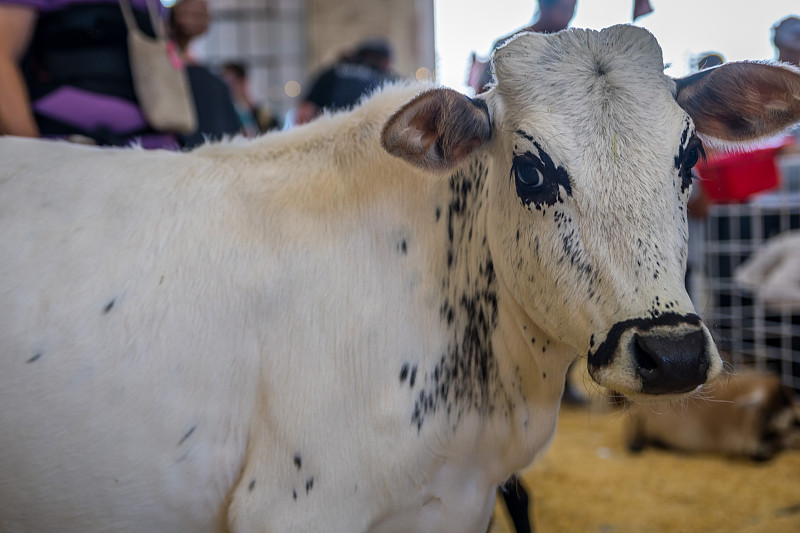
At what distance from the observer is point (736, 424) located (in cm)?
388

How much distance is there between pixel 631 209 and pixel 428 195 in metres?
0.56

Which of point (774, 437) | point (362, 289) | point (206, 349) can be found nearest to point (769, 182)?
point (774, 437)

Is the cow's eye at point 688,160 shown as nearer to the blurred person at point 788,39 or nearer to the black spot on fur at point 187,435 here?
the blurred person at point 788,39

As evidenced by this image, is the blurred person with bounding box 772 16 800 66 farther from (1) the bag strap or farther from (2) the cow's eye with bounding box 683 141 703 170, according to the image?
(1) the bag strap

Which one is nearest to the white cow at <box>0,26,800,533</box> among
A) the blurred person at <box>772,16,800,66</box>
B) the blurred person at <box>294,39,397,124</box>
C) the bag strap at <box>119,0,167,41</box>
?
the bag strap at <box>119,0,167,41</box>

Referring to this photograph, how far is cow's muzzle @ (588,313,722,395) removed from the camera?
1225 mm

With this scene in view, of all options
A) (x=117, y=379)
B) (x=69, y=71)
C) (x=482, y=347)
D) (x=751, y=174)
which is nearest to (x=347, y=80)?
(x=69, y=71)

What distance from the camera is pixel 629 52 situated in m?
1.50

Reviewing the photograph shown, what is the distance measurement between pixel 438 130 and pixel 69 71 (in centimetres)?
143

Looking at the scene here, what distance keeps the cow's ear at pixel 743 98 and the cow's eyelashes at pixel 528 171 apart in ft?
1.44

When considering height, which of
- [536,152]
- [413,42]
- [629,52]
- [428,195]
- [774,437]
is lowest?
[774,437]

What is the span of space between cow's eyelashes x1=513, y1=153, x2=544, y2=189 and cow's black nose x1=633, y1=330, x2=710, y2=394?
1.30ft

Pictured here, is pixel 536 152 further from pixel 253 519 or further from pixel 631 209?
pixel 253 519

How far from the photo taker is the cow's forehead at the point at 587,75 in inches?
56.0
